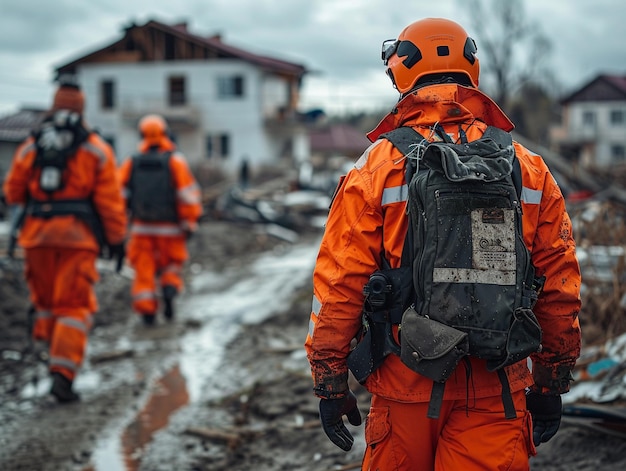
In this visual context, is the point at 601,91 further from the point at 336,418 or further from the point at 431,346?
the point at 431,346

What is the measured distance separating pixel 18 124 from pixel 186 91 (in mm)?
9233

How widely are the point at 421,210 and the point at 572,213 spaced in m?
4.11

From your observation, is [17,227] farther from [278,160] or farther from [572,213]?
[278,160]

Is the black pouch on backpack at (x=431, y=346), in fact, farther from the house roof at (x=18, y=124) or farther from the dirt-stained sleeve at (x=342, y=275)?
the house roof at (x=18, y=124)

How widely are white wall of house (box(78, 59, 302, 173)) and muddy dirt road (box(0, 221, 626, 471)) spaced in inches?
1434

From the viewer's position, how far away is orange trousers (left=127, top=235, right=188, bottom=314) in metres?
8.88

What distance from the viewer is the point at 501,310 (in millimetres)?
2832

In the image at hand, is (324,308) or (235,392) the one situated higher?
(324,308)

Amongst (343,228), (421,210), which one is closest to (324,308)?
(343,228)

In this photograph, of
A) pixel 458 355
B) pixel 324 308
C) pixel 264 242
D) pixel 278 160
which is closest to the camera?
pixel 458 355

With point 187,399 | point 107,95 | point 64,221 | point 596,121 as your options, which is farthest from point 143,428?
point 596,121

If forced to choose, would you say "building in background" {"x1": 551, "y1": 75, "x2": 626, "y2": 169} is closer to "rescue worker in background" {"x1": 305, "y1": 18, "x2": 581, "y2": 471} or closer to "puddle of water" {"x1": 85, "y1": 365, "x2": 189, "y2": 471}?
"puddle of water" {"x1": 85, "y1": 365, "x2": 189, "y2": 471}

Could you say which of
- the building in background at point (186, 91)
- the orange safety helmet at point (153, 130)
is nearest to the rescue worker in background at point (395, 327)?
the orange safety helmet at point (153, 130)

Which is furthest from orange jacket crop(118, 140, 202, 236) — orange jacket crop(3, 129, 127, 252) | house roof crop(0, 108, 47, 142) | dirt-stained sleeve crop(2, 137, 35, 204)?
house roof crop(0, 108, 47, 142)
